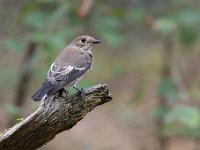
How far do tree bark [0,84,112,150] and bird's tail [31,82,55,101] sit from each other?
25 centimetres

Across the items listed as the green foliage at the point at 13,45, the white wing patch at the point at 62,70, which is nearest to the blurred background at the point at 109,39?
the green foliage at the point at 13,45

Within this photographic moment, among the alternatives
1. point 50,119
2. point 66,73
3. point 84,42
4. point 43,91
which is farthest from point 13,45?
point 50,119

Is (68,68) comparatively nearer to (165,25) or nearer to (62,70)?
(62,70)

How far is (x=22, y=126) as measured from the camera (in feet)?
12.7

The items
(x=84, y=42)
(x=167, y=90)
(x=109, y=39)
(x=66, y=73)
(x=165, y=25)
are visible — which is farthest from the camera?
(x=167, y=90)

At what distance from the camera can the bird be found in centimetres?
474

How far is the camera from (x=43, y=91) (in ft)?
15.2

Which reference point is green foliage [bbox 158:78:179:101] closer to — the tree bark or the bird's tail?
the bird's tail

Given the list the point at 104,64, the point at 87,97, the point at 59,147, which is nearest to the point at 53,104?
the point at 87,97

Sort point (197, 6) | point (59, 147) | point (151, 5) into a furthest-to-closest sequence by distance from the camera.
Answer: point (59, 147), point (151, 5), point (197, 6)

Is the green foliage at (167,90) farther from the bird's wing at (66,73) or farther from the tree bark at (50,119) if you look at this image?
the tree bark at (50,119)

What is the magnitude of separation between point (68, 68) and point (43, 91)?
839 millimetres

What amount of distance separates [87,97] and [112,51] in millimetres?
8540

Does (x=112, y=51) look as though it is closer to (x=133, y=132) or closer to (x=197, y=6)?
(x=133, y=132)
